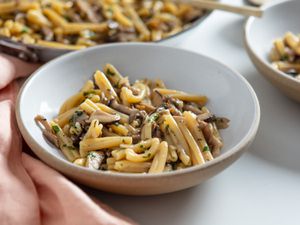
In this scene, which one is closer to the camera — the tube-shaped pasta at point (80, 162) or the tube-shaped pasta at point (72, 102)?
the tube-shaped pasta at point (80, 162)

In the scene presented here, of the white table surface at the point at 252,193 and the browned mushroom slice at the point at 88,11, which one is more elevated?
the browned mushroom slice at the point at 88,11

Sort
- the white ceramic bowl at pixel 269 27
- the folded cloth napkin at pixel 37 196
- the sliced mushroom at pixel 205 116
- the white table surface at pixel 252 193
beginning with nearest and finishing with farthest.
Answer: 1. the folded cloth napkin at pixel 37 196
2. the white table surface at pixel 252 193
3. the sliced mushroom at pixel 205 116
4. the white ceramic bowl at pixel 269 27

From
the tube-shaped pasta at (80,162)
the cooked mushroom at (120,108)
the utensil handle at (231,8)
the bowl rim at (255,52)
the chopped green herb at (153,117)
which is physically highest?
the utensil handle at (231,8)

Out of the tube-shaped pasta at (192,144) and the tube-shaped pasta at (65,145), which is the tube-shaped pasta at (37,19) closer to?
the tube-shaped pasta at (65,145)

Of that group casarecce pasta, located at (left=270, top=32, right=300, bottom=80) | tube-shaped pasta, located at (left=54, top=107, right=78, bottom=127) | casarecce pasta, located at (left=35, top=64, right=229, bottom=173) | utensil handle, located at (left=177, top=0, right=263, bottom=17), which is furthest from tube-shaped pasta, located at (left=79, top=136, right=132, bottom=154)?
utensil handle, located at (left=177, top=0, right=263, bottom=17)

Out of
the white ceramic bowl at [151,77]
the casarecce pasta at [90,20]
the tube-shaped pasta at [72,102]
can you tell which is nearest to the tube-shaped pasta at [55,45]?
the casarecce pasta at [90,20]

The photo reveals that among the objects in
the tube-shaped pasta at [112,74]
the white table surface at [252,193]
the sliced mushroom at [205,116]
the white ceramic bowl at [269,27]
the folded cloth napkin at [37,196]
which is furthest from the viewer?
the white ceramic bowl at [269,27]
